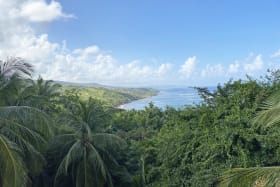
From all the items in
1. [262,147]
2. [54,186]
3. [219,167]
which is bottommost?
[54,186]

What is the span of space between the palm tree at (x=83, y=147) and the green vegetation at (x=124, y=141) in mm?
39

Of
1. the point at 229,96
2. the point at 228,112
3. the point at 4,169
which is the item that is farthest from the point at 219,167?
the point at 4,169

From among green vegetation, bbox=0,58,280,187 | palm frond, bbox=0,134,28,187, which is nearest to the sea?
green vegetation, bbox=0,58,280,187

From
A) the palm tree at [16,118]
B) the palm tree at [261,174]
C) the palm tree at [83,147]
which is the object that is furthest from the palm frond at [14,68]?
the palm tree at [261,174]

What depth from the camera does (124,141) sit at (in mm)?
13891

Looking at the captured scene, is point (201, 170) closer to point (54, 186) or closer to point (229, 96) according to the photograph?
point (229, 96)

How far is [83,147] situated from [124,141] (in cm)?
171

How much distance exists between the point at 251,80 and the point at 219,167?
3.78m

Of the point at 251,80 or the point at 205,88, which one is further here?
the point at 205,88

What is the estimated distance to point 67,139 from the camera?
13859mm

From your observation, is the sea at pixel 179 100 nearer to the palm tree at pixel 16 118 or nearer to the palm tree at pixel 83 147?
the palm tree at pixel 83 147

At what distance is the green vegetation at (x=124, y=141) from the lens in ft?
30.1

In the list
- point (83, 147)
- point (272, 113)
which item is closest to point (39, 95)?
point (83, 147)

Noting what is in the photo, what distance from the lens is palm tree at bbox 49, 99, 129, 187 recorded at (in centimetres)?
1324
